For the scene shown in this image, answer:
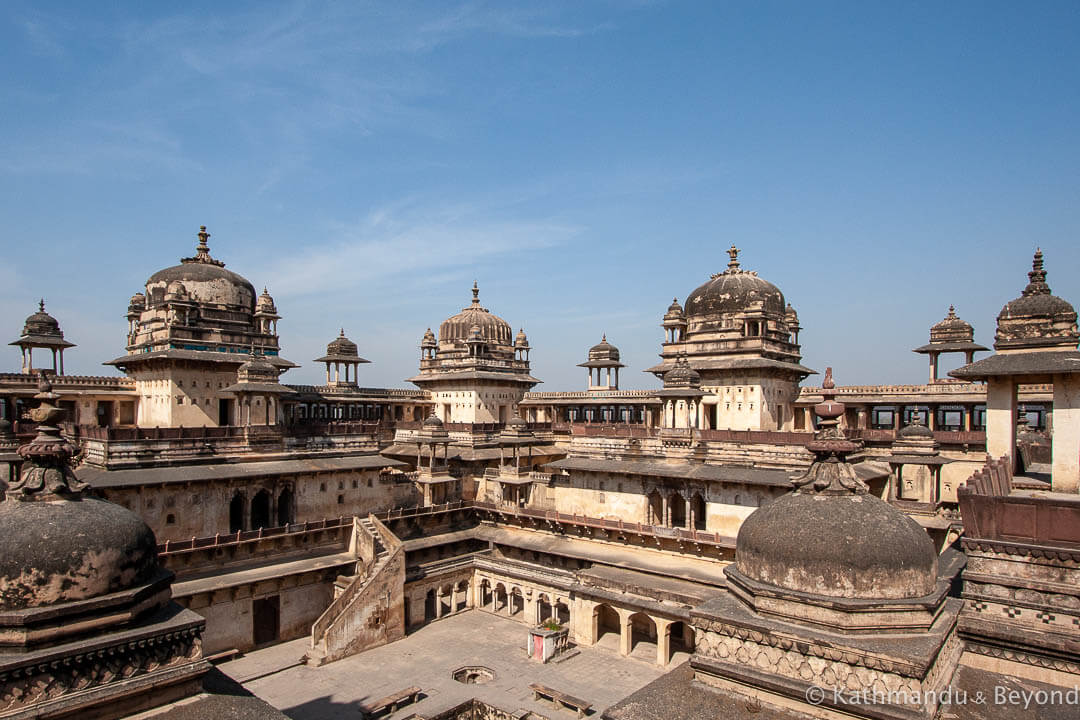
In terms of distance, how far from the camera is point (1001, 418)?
1727cm

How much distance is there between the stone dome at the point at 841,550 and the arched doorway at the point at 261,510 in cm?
2735

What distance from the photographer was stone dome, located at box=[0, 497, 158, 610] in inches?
337

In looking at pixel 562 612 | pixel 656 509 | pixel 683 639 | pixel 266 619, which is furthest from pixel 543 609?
pixel 266 619

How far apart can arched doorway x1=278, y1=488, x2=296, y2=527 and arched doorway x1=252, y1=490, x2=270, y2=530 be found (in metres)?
0.57

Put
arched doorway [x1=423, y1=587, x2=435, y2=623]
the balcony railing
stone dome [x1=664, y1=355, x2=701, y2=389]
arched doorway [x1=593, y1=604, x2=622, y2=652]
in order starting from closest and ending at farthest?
the balcony railing
arched doorway [x1=593, y1=604, x2=622, y2=652]
arched doorway [x1=423, y1=587, x2=435, y2=623]
stone dome [x1=664, y1=355, x2=701, y2=389]

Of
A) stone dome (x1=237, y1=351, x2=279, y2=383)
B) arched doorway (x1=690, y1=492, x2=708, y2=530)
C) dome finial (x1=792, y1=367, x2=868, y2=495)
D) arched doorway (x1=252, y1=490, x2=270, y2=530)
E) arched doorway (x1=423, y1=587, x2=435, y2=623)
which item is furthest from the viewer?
stone dome (x1=237, y1=351, x2=279, y2=383)

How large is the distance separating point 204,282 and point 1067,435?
A: 3789 cm

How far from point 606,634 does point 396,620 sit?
8.53m

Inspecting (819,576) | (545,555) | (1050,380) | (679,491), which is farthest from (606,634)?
(819,576)

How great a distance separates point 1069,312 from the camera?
1633 centimetres

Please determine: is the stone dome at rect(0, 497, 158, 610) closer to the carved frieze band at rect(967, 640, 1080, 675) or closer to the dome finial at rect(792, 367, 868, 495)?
the dome finial at rect(792, 367, 868, 495)

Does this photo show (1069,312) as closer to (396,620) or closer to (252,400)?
(396,620)

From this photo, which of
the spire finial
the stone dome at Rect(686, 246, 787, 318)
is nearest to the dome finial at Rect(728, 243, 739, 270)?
the stone dome at Rect(686, 246, 787, 318)

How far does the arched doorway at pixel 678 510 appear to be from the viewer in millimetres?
32750
